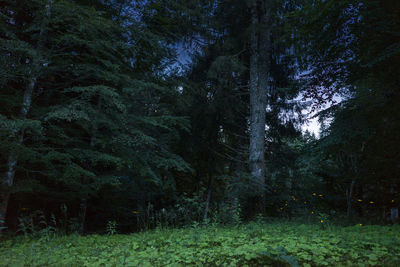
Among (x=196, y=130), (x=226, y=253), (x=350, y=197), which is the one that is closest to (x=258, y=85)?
(x=196, y=130)

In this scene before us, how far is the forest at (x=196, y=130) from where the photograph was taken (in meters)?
4.55

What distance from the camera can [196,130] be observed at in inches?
445

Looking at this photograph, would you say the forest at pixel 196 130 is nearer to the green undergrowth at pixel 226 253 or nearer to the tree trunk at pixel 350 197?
the green undergrowth at pixel 226 253

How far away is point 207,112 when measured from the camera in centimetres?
1085

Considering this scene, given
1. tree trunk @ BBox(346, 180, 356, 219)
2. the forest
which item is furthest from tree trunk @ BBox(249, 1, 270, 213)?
tree trunk @ BBox(346, 180, 356, 219)

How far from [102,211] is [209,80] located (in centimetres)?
783

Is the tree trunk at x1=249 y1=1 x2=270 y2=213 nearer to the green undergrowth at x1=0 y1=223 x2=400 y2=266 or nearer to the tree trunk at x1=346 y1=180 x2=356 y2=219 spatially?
the tree trunk at x1=346 y1=180 x2=356 y2=219

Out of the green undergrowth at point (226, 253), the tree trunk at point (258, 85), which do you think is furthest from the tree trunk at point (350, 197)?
the green undergrowth at point (226, 253)

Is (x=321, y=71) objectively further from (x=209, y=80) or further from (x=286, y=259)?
(x=286, y=259)

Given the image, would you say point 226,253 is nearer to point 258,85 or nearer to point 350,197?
point 258,85

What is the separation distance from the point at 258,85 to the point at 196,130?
11.1 feet

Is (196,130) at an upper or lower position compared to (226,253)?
upper

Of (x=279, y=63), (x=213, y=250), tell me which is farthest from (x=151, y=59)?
(x=213, y=250)

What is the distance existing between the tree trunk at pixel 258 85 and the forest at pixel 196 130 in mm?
57
